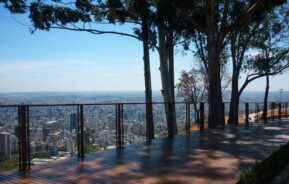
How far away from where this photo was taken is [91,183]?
5766 mm

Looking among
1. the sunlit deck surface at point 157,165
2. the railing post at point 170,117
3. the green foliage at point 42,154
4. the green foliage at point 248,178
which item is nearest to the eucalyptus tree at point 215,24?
the railing post at point 170,117

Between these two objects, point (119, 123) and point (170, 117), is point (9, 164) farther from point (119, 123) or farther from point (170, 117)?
point (170, 117)

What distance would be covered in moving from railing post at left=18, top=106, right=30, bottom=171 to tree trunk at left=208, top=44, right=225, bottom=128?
11.6 m

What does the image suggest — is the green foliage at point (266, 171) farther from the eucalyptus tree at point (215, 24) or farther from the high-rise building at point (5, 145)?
the eucalyptus tree at point (215, 24)

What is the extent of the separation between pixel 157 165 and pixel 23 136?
261cm

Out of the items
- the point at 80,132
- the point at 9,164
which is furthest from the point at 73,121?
the point at 9,164

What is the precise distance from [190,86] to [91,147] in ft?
103

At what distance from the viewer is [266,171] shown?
519 cm

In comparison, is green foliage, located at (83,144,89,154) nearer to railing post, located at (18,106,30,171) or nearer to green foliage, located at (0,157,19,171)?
railing post, located at (18,106,30,171)

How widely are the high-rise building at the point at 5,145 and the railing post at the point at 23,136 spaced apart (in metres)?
0.28

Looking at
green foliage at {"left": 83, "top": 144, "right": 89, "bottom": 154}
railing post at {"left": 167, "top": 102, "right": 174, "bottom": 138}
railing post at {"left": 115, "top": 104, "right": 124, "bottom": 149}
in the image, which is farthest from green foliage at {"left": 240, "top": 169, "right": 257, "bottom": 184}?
railing post at {"left": 167, "top": 102, "right": 174, "bottom": 138}

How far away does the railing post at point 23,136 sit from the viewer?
678cm

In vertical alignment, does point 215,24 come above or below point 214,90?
above

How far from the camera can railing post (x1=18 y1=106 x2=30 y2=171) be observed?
678 centimetres
